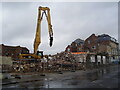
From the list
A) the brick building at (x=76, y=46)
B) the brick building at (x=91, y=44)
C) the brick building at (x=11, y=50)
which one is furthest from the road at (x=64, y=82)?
the brick building at (x=76, y=46)

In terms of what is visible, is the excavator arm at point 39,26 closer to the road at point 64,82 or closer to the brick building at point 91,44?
the road at point 64,82

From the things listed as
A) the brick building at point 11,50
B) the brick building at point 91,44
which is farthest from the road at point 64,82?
the brick building at point 91,44

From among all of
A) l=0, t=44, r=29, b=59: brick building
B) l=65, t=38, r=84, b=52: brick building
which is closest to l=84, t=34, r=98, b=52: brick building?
l=65, t=38, r=84, b=52: brick building

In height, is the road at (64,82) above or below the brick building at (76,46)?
below

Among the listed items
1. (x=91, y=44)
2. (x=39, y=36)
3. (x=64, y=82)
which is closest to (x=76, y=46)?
(x=91, y=44)

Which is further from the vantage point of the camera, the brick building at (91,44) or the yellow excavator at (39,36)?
the brick building at (91,44)

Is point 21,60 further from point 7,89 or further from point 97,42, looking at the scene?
point 97,42

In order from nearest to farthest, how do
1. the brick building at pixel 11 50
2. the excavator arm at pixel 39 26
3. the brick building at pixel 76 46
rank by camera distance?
the excavator arm at pixel 39 26, the brick building at pixel 11 50, the brick building at pixel 76 46

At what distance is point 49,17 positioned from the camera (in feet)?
118

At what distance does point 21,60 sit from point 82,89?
94.9 ft

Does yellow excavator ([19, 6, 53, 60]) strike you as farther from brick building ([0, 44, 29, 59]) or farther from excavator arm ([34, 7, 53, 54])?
brick building ([0, 44, 29, 59])

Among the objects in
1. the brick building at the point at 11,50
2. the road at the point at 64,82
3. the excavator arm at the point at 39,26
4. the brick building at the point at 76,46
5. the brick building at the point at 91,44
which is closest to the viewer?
the road at the point at 64,82

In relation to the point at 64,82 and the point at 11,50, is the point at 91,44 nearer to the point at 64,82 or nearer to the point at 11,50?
the point at 11,50

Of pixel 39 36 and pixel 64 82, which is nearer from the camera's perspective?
pixel 64 82
